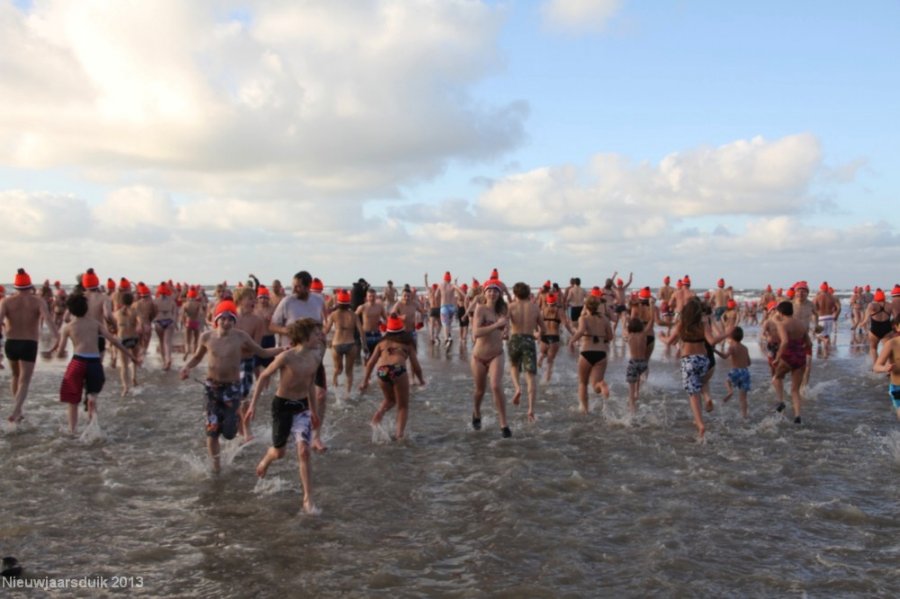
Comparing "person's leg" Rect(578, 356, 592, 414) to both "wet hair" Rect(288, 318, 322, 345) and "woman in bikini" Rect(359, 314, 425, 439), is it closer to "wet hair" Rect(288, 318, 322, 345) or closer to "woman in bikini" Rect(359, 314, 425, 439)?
"woman in bikini" Rect(359, 314, 425, 439)

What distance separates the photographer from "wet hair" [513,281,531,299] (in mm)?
10211

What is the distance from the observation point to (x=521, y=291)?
10289mm

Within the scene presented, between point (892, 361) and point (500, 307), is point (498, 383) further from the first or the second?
point (892, 361)

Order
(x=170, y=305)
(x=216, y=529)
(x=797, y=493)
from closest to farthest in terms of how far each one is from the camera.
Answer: (x=216, y=529) → (x=797, y=493) → (x=170, y=305)

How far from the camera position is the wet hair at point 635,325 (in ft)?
35.0

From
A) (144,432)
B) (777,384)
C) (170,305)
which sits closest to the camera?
(144,432)

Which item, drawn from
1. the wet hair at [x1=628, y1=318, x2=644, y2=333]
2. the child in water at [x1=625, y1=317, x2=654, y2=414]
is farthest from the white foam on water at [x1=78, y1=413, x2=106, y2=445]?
the wet hair at [x1=628, y1=318, x2=644, y2=333]

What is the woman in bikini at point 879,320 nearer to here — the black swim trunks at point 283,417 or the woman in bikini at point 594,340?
the woman in bikini at point 594,340

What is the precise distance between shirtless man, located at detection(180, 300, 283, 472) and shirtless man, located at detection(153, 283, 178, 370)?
8.92 meters

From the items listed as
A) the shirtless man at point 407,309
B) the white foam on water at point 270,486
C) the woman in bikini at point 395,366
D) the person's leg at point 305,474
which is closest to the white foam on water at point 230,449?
the white foam on water at point 270,486

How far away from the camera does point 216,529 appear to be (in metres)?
5.98

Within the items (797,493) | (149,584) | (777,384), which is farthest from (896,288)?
(149,584)

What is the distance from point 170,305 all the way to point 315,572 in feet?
40.2

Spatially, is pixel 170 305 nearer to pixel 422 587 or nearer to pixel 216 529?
pixel 216 529
